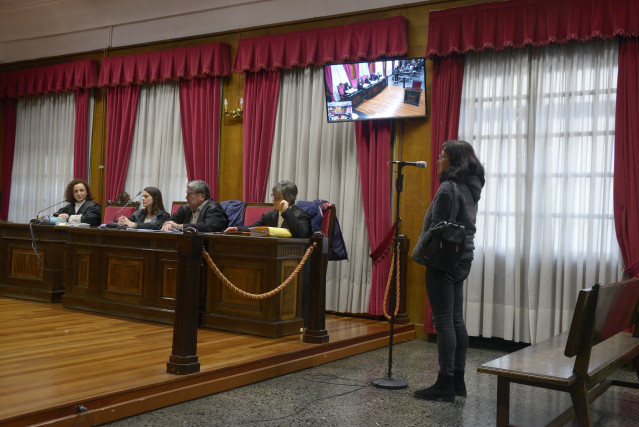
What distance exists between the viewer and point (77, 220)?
6.38 m

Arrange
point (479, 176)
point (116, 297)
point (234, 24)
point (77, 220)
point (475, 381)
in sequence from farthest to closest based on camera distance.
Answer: point (234, 24), point (77, 220), point (116, 297), point (475, 381), point (479, 176)

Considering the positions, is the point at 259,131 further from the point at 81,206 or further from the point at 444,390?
the point at 444,390

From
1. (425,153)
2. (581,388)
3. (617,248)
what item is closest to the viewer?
(581,388)

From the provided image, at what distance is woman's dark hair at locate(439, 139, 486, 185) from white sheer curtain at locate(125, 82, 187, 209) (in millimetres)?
4553

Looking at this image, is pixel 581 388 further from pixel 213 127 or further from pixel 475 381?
pixel 213 127

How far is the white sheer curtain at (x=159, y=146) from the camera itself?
297 inches

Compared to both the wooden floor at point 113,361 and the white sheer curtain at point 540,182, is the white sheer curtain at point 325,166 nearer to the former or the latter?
the wooden floor at point 113,361

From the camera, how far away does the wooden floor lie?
114 inches

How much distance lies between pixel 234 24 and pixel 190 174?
1778 millimetres

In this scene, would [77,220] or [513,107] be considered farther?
[77,220]

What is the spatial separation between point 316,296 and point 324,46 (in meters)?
2.89

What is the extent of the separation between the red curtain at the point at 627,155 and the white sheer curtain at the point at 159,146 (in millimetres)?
4723

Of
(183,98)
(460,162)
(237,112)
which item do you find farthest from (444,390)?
(183,98)

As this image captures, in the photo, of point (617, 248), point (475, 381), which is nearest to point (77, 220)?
point (475, 381)
